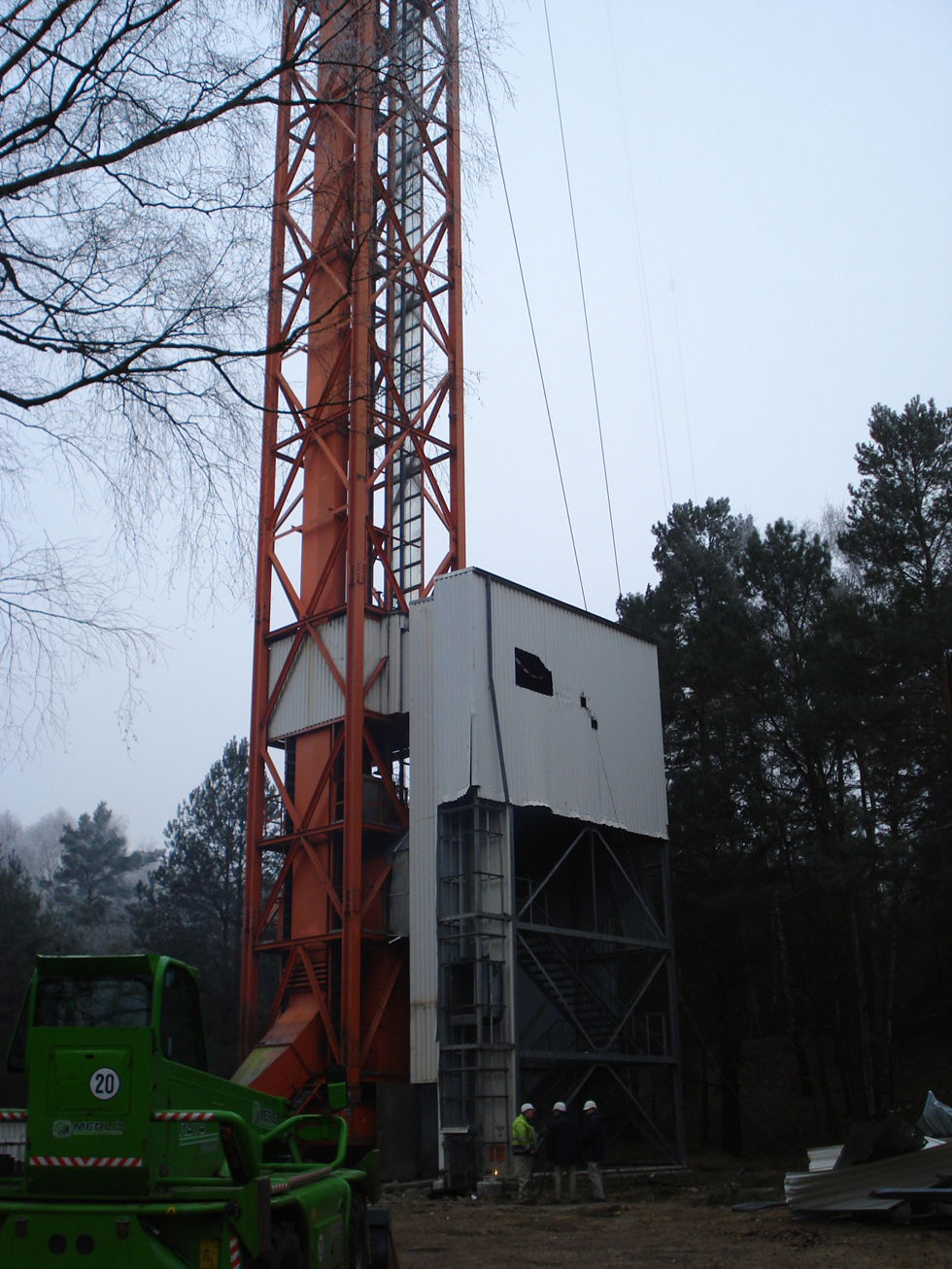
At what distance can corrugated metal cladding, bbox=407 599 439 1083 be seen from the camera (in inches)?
870

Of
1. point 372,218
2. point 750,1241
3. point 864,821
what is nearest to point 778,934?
point 864,821

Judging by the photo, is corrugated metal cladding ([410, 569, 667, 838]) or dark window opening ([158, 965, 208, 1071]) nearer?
dark window opening ([158, 965, 208, 1071])

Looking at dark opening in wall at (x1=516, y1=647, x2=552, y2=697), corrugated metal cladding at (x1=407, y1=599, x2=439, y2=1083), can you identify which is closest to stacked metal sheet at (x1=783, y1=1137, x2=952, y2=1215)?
corrugated metal cladding at (x1=407, y1=599, x2=439, y2=1083)

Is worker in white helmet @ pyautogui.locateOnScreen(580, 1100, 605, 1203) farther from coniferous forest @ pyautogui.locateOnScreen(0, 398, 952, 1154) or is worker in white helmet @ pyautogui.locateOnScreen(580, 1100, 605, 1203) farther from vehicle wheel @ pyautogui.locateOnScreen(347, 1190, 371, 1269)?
coniferous forest @ pyautogui.locateOnScreen(0, 398, 952, 1154)

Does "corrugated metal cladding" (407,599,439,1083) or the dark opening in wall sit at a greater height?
the dark opening in wall

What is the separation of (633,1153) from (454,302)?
74.4 ft

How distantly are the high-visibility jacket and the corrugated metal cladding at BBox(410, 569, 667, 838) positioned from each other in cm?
639

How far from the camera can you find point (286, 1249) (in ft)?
23.4

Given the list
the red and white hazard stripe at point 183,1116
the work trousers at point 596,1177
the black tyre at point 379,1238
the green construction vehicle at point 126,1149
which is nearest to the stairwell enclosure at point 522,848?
the work trousers at point 596,1177

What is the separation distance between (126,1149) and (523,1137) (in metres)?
12.4

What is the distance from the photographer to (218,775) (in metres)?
48.0

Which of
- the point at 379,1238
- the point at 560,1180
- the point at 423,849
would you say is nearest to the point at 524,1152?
the point at 560,1180

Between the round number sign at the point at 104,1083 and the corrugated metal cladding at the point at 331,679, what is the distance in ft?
61.9

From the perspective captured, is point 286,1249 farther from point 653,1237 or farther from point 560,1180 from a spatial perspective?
point 560,1180
